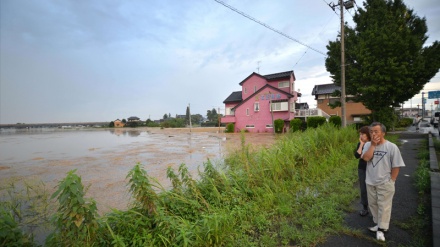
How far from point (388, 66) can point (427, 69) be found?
317 cm

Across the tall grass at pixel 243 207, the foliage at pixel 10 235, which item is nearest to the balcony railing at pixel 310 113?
the tall grass at pixel 243 207

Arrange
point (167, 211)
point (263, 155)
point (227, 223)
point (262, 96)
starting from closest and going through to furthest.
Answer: point (227, 223) < point (167, 211) < point (263, 155) < point (262, 96)

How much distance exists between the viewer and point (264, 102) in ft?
89.4

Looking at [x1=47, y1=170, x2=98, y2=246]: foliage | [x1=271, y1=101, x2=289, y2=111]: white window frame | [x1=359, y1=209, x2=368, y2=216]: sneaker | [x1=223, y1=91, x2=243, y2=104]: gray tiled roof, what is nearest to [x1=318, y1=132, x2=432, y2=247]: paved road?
[x1=359, y1=209, x2=368, y2=216]: sneaker

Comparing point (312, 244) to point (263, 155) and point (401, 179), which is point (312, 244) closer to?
point (263, 155)

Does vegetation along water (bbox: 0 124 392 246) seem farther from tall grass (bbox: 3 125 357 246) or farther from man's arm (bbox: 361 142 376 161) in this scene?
man's arm (bbox: 361 142 376 161)

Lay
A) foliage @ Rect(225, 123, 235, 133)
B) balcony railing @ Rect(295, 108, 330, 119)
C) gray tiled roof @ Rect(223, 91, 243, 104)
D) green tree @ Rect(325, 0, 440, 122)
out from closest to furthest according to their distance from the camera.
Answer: green tree @ Rect(325, 0, 440, 122), balcony railing @ Rect(295, 108, 330, 119), foliage @ Rect(225, 123, 235, 133), gray tiled roof @ Rect(223, 91, 243, 104)

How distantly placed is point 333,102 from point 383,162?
29784 millimetres

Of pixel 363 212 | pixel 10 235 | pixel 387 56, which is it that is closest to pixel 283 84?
pixel 387 56

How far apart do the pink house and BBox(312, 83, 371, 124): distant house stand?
659cm

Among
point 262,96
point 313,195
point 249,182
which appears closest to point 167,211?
point 249,182

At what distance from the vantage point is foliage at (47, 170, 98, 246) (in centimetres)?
201

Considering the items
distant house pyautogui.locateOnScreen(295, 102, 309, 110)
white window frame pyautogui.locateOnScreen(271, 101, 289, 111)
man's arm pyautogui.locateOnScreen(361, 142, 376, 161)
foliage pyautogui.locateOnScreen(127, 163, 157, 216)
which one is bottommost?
foliage pyautogui.locateOnScreen(127, 163, 157, 216)

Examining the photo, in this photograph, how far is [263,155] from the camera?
545 centimetres
